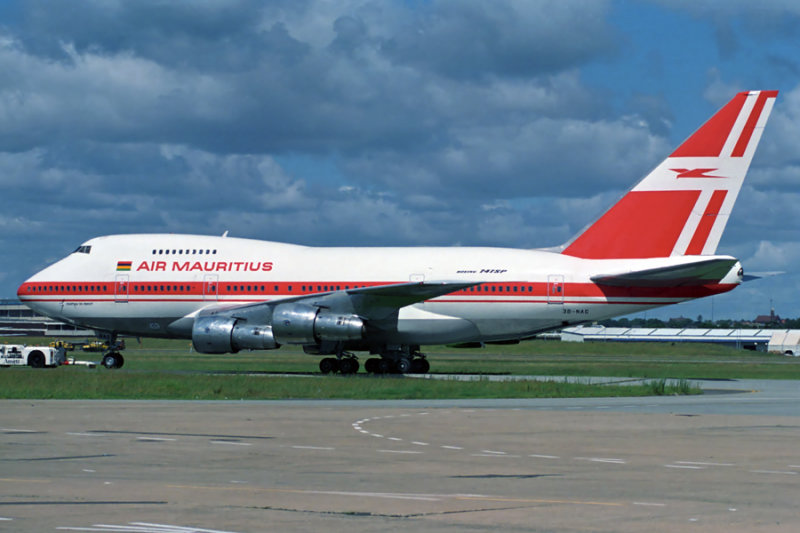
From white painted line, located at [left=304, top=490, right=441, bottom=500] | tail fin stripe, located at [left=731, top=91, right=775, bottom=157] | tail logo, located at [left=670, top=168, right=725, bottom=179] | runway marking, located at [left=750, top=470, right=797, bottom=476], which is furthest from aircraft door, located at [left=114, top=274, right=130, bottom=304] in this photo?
runway marking, located at [left=750, top=470, right=797, bottom=476]

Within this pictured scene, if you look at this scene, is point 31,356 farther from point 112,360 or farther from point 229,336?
point 229,336

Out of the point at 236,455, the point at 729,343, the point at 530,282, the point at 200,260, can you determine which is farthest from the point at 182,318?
the point at 729,343

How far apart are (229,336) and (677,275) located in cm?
1759

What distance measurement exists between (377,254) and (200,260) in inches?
312

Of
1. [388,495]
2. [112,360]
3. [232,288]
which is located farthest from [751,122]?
[388,495]

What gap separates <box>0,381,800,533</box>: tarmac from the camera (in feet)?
33.8

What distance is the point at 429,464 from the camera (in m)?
14.7

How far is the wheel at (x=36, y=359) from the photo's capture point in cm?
5275

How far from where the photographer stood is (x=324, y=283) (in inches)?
1738

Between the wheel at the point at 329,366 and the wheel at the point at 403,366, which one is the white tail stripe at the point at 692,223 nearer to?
the wheel at the point at 403,366

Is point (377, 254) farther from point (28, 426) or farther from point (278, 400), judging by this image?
point (28, 426)

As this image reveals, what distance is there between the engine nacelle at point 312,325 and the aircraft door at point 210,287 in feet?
15.5

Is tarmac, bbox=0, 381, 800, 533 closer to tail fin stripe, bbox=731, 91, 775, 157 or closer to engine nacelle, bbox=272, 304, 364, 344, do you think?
engine nacelle, bbox=272, 304, 364, 344

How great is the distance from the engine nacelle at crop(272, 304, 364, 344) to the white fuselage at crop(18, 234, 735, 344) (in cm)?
229
